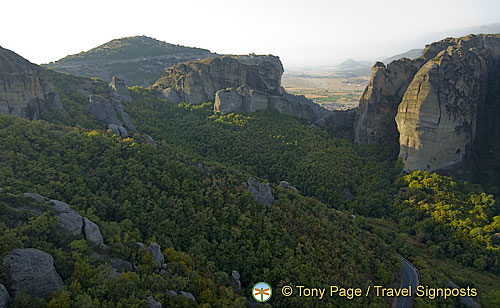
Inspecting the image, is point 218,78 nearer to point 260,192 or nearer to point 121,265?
point 260,192

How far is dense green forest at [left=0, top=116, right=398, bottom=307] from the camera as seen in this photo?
17.3 m

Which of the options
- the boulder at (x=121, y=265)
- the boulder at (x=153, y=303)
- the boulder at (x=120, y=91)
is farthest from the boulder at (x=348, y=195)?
the boulder at (x=120, y=91)

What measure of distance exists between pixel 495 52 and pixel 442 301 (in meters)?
53.9

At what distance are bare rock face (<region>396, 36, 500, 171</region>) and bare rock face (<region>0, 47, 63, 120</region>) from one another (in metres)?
48.4

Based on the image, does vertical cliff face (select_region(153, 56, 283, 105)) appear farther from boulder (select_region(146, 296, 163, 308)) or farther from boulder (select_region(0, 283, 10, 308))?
boulder (select_region(0, 283, 10, 308))

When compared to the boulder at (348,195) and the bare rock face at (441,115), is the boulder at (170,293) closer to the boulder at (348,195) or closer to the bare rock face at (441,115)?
the boulder at (348,195)

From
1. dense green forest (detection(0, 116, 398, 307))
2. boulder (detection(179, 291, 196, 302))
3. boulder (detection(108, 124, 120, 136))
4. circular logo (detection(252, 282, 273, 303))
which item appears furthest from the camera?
boulder (detection(108, 124, 120, 136))

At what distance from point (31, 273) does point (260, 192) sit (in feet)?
63.3

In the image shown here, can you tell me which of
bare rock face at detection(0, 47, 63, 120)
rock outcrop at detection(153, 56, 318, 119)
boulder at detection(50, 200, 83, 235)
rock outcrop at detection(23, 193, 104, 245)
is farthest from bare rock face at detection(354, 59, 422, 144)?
bare rock face at detection(0, 47, 63, 120)

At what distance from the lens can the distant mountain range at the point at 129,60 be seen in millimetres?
92875

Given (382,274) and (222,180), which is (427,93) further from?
(222,180)

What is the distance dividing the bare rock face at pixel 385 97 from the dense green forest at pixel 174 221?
88.3ft

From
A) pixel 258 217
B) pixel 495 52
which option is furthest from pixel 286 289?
pixel 495 52

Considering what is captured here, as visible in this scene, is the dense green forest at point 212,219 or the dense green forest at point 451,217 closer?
the dense green forest at point 212,219
